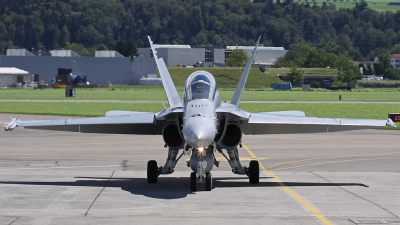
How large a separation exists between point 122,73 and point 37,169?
115834mm

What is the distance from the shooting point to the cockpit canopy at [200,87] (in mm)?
16938

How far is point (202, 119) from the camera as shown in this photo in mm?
15766

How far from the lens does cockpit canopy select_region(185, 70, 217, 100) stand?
16.9m

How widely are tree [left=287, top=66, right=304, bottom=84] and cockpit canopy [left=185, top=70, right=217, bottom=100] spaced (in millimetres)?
129854

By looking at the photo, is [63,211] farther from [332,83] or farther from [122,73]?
[332,83]

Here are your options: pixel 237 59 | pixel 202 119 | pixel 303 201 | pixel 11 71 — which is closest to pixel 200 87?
pixel 202 119

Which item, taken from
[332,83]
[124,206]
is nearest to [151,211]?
[124,206]

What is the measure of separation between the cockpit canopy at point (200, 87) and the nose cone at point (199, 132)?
4.25 feet

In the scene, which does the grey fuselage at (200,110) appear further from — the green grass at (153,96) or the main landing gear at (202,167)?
the green grass at (153,96)

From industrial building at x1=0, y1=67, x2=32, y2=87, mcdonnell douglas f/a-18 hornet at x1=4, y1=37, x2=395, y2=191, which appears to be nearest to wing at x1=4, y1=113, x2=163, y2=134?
mcdonnell douglas f/a-18 hornet at x1=4, y1=37, x2=395, y2=191

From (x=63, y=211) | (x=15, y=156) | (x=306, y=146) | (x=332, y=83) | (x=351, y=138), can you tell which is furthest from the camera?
(x=332, y=83)

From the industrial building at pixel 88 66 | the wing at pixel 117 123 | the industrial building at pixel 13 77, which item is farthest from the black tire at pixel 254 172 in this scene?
the industrial building at pixel 13 77

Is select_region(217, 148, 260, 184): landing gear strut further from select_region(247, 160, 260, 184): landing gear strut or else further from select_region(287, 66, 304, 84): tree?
select_region(287, 66, 304, 84): tree

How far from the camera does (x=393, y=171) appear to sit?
847 inches
